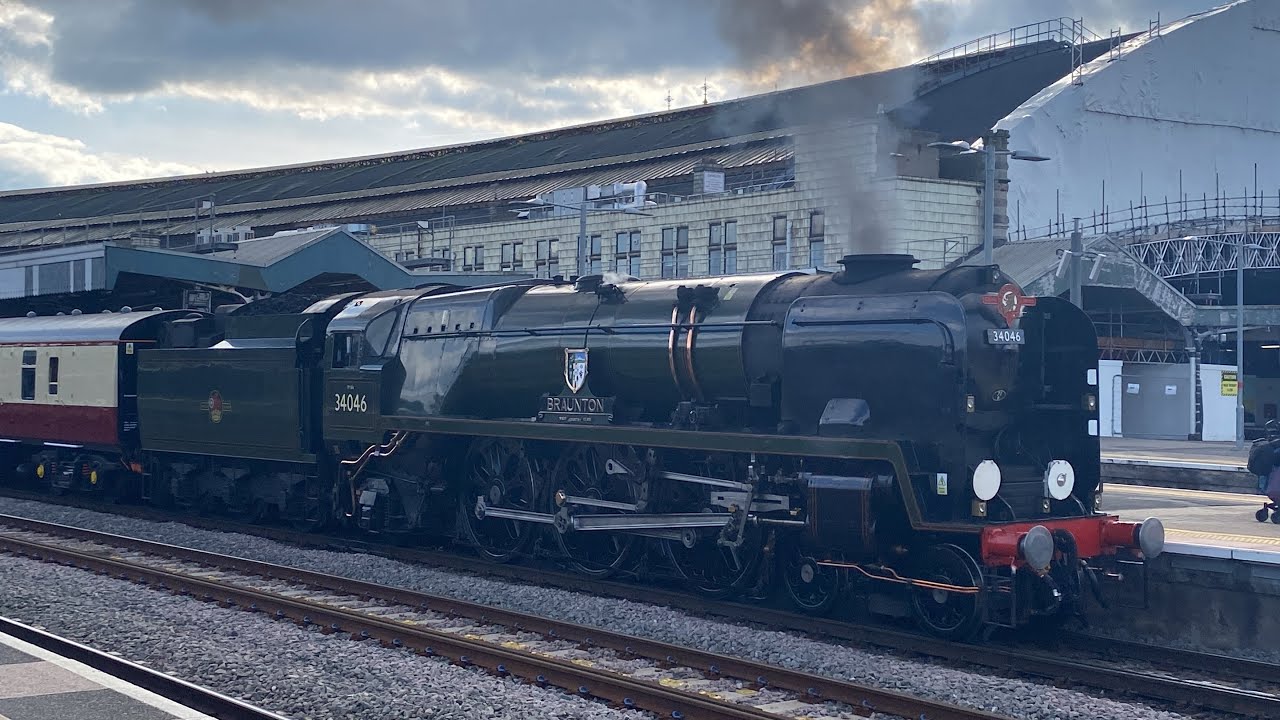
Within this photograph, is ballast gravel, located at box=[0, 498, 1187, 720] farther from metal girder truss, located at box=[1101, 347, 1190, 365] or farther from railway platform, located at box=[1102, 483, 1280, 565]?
metal girder truss, located at box=[1101, 347, 1190, 365]

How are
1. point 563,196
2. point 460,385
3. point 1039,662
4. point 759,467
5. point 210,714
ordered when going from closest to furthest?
point 210,714
point 1039,662
point 759,467
point 460,385
point 563,196

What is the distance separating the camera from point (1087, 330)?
41.9ft

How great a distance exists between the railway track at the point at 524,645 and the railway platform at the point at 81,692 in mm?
2215

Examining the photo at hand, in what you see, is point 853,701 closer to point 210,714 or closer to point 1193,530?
point 210,714

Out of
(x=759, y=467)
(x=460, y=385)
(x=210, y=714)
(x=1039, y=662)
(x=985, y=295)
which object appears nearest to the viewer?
(x=210, y=714)

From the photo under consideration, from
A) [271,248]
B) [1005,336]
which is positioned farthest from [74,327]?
[1005,336]

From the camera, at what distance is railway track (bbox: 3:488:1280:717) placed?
9688 millimetres

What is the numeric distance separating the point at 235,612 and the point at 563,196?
42179mm

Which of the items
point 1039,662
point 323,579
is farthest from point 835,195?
point 323,579

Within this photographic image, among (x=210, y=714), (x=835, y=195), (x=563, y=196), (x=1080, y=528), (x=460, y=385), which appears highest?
(x=563, y=196)

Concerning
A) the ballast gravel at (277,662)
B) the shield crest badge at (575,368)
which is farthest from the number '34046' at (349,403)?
the ballast gravel at (277,662)

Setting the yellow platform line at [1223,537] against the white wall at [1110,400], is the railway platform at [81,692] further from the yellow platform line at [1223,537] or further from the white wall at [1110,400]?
the white wall at [1110,400]

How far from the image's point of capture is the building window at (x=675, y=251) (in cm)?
5144

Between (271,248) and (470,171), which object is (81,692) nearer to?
(271,248)
